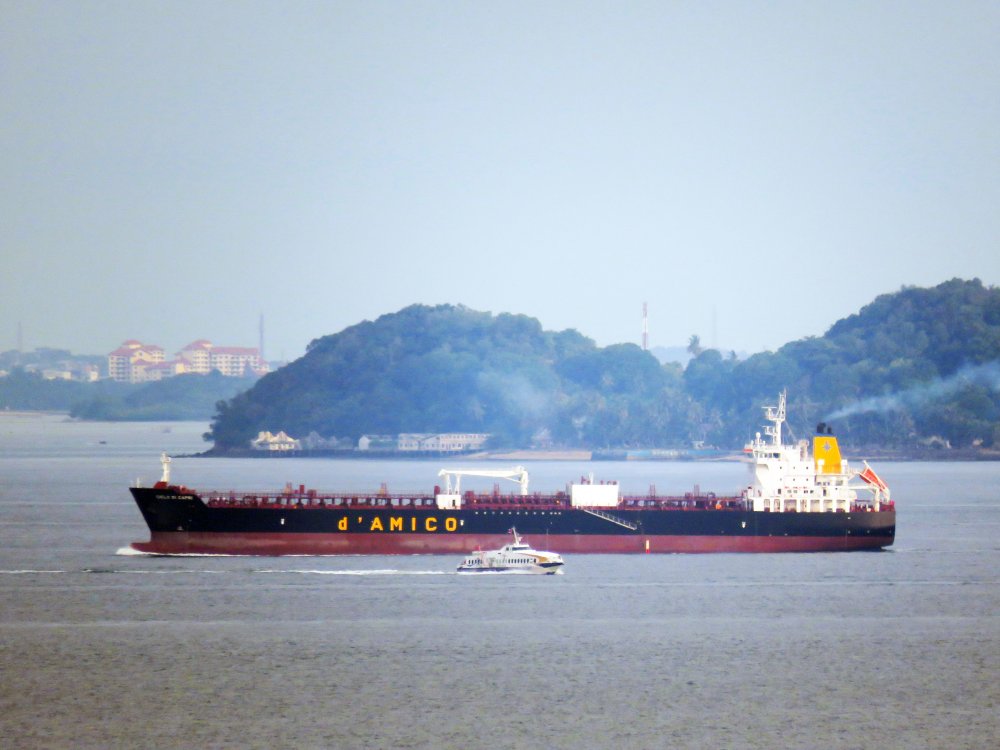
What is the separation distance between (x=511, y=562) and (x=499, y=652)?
15.9 m

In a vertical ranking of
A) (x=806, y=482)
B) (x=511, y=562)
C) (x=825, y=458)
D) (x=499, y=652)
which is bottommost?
(x=499, y=652)

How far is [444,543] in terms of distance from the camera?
67938 millimetres

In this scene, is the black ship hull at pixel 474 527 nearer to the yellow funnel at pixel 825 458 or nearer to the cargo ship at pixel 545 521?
the cargo ship at pixel 545 521

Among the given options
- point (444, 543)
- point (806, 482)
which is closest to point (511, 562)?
point (444, 543)

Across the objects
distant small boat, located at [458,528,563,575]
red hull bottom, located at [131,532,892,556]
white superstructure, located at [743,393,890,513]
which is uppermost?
white superstructure, located at [743,393,890,513]

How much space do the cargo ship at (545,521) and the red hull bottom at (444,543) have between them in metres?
0.05

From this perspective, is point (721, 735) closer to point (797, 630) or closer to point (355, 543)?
point (797, 630)

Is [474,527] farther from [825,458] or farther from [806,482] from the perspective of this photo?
[825,458]

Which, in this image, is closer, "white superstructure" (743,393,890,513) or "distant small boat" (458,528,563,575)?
"distant small boat" (458,528,563,575)

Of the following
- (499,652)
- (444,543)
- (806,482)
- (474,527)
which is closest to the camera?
(499,652)

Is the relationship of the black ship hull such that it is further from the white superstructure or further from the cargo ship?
the white superstructure

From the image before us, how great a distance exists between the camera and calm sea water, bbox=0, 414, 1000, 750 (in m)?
40.0

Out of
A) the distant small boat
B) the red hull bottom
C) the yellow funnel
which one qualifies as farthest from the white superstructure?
the distant small boat

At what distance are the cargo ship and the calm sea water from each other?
969 mm
